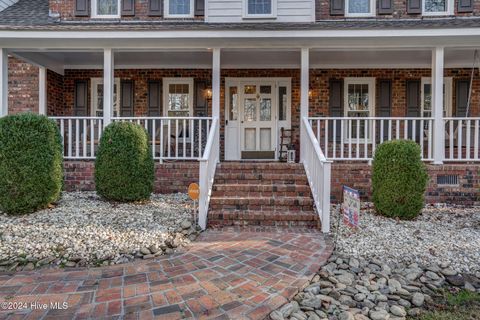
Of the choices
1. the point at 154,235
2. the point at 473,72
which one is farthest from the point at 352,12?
the point at 154,235

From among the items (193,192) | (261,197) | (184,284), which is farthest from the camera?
(261,197)

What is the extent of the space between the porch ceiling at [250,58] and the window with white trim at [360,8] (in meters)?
1.31

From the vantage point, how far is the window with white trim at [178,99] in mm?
8805

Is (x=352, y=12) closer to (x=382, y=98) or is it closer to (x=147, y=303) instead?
(x=382, y=98)

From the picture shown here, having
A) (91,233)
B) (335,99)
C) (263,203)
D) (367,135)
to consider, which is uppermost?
(335,99)

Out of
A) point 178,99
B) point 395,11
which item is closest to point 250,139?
point 178,99

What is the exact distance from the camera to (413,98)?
333 inches

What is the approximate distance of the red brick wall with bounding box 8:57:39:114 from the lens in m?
8.60

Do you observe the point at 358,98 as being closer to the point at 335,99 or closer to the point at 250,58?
the point at 335,99

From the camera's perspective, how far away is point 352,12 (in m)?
8.36

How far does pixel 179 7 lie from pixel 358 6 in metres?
4.72

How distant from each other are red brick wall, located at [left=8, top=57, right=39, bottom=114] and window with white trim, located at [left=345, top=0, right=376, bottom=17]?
8.43 meters

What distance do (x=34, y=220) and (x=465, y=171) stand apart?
24.4 feet

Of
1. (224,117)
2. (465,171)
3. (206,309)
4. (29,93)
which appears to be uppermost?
(29,93)
